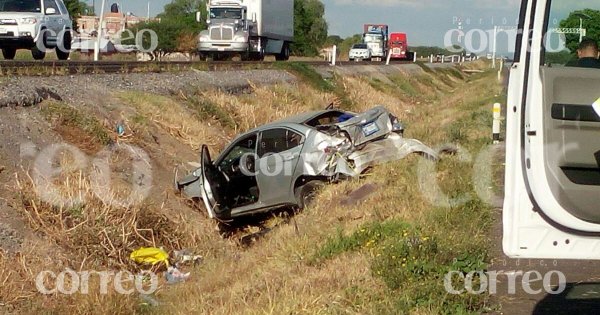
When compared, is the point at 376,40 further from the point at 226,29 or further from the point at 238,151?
the point at 238,151

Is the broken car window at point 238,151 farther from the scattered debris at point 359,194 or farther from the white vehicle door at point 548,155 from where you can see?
the white vehicle door at point 548,155

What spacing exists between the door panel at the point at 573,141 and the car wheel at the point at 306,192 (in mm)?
9415

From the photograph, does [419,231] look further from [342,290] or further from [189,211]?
[189,211]

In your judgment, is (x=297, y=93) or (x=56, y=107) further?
(x=297, y=93)

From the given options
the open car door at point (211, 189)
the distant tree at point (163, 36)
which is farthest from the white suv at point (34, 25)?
the distant tree at point (163, 36)

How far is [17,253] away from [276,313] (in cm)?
492

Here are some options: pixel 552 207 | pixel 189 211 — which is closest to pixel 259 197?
pixel 189 211

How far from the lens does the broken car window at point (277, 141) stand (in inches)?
570

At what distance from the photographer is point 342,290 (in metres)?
7.27

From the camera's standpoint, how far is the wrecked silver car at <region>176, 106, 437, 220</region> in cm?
1417

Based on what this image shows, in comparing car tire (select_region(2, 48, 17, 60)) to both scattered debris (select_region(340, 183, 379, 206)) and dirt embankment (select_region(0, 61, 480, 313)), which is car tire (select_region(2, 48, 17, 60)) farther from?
scattered debris (select_region(340, 183, 379, 206))

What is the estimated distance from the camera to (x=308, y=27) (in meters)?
105

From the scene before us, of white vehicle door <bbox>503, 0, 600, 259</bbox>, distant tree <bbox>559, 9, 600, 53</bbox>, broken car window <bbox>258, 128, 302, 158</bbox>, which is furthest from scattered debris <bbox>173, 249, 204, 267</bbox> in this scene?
white vehicle door <bbox>503, 0, 600, 259</bbox>

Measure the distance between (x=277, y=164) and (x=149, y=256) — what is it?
3076mm
